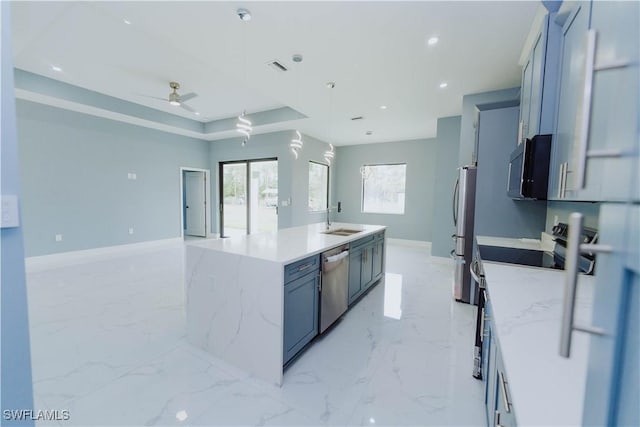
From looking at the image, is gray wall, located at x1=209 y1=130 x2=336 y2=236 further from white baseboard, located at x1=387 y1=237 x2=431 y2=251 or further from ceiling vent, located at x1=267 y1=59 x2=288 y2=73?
ceiling vent, located at x1=267 y1=59 x2=288 y2=73

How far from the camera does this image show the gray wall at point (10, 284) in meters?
1.07

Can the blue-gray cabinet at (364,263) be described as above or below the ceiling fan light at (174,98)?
below

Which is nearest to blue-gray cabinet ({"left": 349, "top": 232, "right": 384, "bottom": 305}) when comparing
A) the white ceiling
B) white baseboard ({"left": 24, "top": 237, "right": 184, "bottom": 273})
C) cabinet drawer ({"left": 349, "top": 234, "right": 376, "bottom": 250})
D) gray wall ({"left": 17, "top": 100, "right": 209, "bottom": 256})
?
cabinet drawer ({"left": 349, "top": 234, "right": 376, "bottom": 250})

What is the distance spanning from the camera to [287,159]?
6254 mm

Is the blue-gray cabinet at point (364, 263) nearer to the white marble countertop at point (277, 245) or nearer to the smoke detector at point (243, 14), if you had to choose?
the white marble countertop at point (277, 245)

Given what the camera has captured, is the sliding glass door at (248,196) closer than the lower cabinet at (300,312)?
No

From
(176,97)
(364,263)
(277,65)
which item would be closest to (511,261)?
(364,263)

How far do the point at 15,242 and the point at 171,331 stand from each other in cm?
178

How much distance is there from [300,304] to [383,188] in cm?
594

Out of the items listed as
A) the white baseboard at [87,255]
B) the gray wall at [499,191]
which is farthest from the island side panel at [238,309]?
the white baseboard at [87,255]

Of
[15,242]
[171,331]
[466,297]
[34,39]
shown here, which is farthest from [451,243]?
[34,39]

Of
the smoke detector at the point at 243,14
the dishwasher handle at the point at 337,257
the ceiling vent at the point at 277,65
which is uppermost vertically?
the ceiling vent at the point at 277,65

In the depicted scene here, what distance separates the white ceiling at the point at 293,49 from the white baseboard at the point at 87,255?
3.11 meters

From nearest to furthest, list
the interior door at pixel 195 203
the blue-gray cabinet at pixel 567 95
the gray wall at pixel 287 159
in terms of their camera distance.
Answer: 1. the blue-gray cabinet at pixel 567 95
2. the gray wall at pixel 287 159
3. the interior door at pixel 195 203
